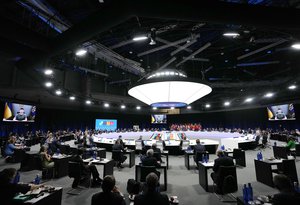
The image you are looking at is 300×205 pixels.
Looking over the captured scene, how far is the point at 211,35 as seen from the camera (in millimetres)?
8305

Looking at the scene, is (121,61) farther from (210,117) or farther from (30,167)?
(210,117)

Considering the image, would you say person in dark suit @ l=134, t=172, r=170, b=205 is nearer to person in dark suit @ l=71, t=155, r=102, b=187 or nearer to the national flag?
person in dark suit @ l=71, t=155, r=102, b=187

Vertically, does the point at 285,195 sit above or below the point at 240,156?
above

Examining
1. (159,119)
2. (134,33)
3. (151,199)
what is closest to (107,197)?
(151,199)

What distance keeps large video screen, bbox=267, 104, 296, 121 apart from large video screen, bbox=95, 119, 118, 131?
2053 cm

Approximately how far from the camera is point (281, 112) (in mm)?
17109

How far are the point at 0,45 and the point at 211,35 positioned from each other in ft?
29.0

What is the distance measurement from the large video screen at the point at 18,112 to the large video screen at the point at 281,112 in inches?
1010

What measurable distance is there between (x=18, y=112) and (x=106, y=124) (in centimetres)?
1091

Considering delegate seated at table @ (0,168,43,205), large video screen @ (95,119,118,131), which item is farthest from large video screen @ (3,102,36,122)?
delegate seated at table @ (0,168,43,205)

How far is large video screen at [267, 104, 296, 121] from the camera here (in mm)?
16141

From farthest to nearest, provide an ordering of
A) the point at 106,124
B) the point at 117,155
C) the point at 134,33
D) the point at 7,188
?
1. the point at 106,124
2. the point at 117,155
3. the point at 134,33
4. the point at 7,188

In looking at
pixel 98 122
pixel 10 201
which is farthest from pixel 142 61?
pixel 98 122

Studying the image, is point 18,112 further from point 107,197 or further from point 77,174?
point 107,197
